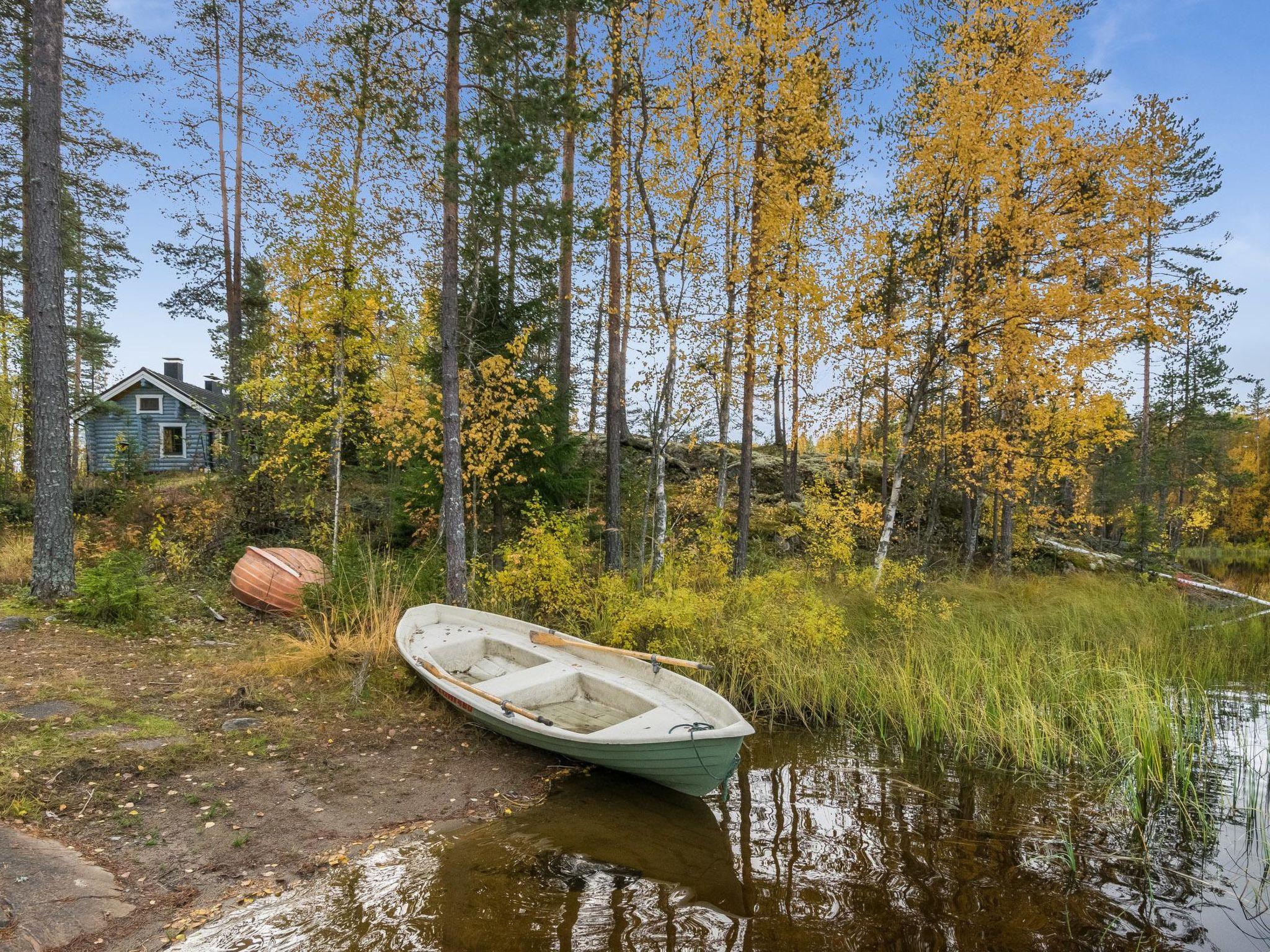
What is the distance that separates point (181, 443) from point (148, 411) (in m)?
1.52

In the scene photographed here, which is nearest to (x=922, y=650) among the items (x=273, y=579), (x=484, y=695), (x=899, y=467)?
(x=899, y=467)

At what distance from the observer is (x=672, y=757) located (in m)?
3.99

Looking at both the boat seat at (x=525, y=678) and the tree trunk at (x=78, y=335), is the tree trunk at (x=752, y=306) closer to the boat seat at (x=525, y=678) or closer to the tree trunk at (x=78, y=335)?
the boat seat at (x=525, y=678)

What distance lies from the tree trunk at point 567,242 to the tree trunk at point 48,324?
246 inches

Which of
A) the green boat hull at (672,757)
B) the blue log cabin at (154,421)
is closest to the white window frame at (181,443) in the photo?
the blue log cabin at (154,421)

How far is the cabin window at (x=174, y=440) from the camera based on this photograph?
22750 millimetres

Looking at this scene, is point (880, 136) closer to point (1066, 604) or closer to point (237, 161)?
point (1066, 604)

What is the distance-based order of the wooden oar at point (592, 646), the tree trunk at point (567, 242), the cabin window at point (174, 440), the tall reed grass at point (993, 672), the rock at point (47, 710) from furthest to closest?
the cabin window at point (174, 440) < the tree trunk at point (567, 242) < the wooden oar at point (592, 646) < the tall reed grass at point (993, 672) < the rock at point (47, 710)

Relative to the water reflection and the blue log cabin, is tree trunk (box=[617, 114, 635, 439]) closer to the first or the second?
the water reflection

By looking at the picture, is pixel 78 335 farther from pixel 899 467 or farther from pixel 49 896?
pixel 899 467

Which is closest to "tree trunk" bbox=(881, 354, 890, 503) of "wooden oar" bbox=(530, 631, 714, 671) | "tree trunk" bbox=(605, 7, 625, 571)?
"tree trunk" bbox=(605, 7, 625, 571)

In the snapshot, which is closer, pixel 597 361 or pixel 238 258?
pixel 238 258

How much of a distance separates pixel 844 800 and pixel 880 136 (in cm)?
1026

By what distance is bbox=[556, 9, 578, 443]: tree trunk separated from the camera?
820 centimetres
